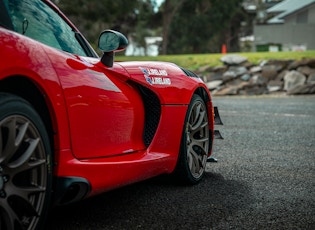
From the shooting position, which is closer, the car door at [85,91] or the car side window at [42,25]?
the car door at [85,91]

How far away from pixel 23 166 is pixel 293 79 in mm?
19467

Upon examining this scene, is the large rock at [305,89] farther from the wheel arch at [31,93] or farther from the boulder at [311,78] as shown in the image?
the wheel arch at [31,93]

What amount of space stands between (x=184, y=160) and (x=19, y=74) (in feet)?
6.50

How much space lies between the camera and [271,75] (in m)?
21.4

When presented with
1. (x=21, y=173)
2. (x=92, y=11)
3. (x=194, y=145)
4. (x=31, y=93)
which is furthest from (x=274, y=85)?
(x=21, y=173)

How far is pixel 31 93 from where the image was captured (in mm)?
2451

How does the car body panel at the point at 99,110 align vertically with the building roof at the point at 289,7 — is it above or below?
below

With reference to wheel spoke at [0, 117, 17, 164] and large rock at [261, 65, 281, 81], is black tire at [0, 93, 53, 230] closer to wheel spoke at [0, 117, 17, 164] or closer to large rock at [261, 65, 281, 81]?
wheel spoke at [0, 117, 17, 164]

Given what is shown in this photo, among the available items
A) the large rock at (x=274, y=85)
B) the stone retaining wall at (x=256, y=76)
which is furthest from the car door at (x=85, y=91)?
the large rock at (x=274, y=85)

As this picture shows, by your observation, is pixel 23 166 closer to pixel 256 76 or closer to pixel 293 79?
pixel 293 79

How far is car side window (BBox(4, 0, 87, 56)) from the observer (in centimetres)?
280

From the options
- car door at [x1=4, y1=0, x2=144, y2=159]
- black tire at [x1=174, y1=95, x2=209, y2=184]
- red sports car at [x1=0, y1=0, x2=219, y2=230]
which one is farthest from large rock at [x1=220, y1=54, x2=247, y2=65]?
car door at [x1=4, y1=0, x2=144, y2=159]

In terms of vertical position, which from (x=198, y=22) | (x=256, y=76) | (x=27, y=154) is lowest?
(x=256, y=76)

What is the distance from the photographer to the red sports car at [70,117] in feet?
7.48
